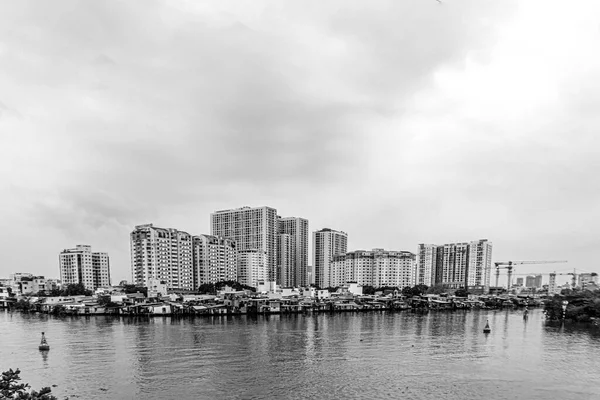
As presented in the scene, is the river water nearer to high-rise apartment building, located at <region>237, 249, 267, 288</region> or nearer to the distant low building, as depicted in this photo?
the distant low building

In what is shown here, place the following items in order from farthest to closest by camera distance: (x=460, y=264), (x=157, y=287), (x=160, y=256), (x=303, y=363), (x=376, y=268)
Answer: (x=460, y=264)
(x=376, y=268)
(x=160, y=256)
(x=157, y=287)
(x=303, y=363)

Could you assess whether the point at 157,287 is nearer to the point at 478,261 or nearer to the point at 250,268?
the point at 250,268

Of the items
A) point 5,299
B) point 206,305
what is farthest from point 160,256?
point 5,299

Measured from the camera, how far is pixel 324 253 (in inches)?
6152

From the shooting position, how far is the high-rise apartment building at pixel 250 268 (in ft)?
406

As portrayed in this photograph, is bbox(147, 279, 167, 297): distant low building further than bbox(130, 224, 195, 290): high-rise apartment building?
No

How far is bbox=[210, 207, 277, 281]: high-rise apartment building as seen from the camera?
5320 inches

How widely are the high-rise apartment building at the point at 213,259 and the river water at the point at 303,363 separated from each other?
59.7 m

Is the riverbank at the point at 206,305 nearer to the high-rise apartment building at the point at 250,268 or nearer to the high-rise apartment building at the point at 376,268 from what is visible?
the high-rise apartment building at the point at 250,268

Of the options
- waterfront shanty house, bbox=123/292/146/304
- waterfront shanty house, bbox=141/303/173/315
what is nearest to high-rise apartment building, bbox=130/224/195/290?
waterfront shanty house, bbox=123/292/146/304

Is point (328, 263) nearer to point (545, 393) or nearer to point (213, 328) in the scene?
point (213, 328)

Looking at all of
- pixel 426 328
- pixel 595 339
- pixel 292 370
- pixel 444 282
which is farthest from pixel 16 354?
pixel 444 282

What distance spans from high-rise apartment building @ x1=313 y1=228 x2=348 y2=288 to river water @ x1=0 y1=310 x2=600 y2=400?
105 m

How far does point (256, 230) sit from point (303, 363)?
4187 inches
